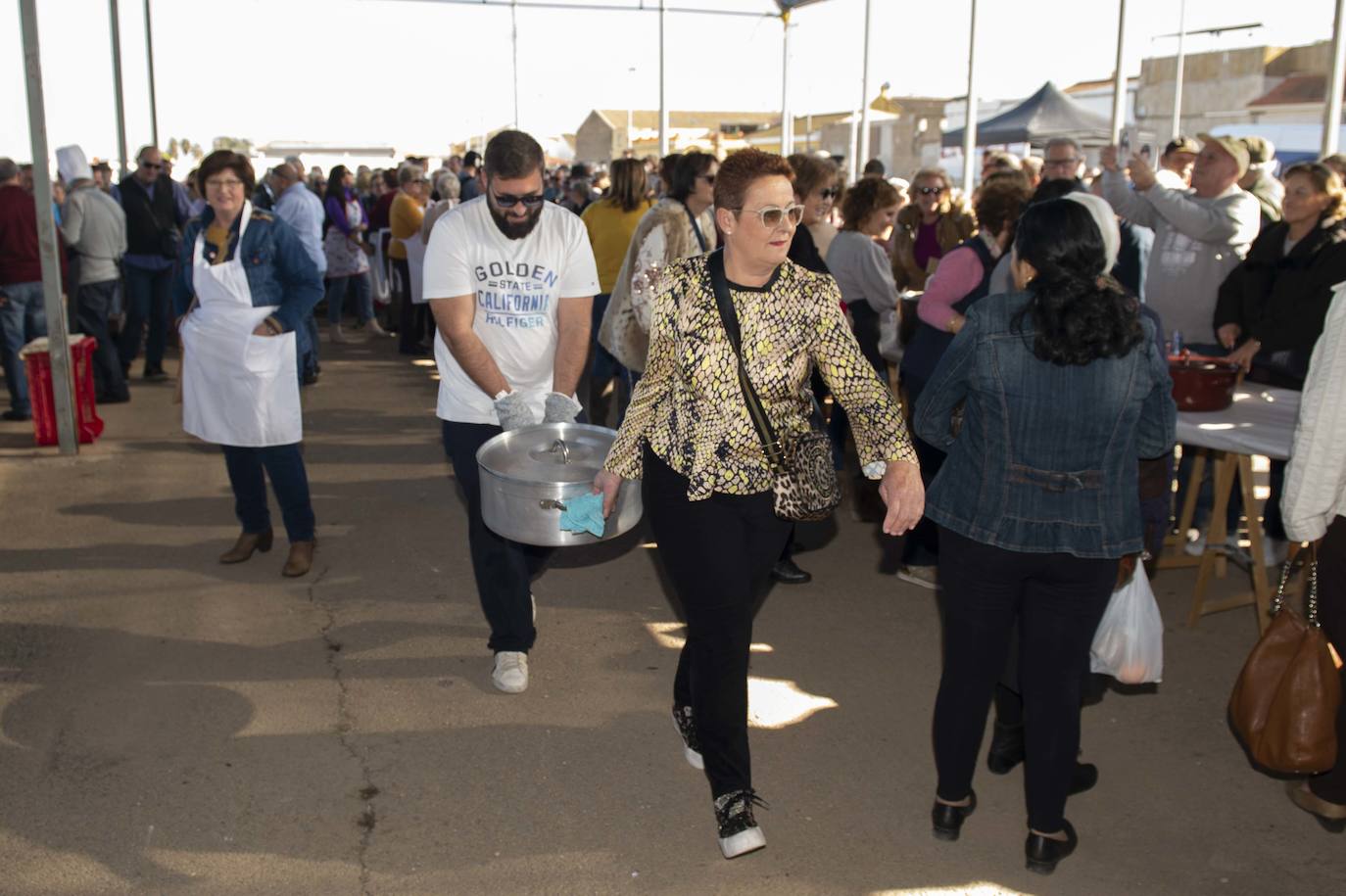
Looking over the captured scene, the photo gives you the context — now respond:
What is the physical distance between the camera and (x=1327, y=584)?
3732 mm

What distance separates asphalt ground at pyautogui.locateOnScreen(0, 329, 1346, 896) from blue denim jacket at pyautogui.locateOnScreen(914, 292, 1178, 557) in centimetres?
106

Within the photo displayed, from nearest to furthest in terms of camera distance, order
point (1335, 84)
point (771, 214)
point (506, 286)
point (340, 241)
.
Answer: point (771, 214), point (506, 286), point (1335, 84), point (340, 241)

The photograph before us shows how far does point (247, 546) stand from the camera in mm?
6359

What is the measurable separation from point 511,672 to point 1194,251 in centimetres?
452

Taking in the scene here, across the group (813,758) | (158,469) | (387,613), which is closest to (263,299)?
(387,613)

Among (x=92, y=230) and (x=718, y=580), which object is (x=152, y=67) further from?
(x=718, y=580)

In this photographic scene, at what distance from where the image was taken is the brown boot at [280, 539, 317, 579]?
6.11m

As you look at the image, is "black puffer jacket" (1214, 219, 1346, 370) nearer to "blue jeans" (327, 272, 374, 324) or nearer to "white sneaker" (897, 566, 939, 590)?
"white sneaker" (897, 566, 939, 590)

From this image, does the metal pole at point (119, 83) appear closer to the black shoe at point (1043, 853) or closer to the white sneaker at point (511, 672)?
the white sneaker at point (511, 672)

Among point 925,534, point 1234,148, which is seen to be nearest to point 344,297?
point 925,534

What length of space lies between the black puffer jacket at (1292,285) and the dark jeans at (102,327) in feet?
29.1

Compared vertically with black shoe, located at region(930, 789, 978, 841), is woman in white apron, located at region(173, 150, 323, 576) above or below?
above

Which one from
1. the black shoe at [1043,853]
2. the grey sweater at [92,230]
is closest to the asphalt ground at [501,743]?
the black shoe at [1043,853]

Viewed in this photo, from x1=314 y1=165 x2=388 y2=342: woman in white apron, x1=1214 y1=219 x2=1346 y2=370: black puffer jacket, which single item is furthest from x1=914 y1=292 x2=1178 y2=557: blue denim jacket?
x1=314 y1=165 x2=388 y2=342: woman in white apron
